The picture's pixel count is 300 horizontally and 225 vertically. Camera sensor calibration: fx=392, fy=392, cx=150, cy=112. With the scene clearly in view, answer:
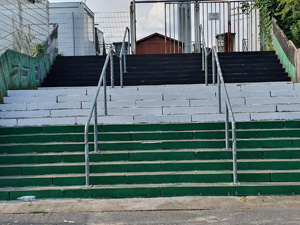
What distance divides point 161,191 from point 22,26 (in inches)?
267

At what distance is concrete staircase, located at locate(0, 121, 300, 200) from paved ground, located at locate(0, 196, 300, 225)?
0.59 ft

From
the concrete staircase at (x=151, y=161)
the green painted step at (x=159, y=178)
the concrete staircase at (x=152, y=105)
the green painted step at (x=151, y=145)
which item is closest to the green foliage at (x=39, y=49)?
the concrete staircase at (x=152, y=105)

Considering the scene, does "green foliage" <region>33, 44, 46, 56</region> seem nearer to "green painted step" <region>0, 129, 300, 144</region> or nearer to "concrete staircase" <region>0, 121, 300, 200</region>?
"concrete staircase" <region>0, 121, 300, 200</region>

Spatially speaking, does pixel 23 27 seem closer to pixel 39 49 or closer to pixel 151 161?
pixel 39 49

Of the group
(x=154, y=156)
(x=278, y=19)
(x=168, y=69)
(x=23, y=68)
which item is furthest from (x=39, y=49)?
(x=278, y=19)

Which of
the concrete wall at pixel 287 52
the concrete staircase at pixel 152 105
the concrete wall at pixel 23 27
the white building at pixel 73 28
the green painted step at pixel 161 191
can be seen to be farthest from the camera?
the white building at pixel 73 28

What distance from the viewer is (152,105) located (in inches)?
311

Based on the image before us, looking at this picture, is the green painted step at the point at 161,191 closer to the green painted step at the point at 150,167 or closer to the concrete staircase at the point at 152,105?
the green painted step at the point at 150,167

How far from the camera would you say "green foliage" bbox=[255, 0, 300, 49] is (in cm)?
1142

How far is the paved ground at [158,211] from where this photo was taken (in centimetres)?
458

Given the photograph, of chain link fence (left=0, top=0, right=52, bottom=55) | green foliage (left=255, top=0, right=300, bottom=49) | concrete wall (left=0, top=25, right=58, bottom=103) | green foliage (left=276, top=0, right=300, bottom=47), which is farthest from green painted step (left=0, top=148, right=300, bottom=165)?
green foliage (left=255, top=0, right=300, bottom=49)

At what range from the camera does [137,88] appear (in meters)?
8.77

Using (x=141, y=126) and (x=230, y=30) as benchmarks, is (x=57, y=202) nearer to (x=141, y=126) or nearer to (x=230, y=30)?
(x=141, y=126)

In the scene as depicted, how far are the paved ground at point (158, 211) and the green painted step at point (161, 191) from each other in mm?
123
